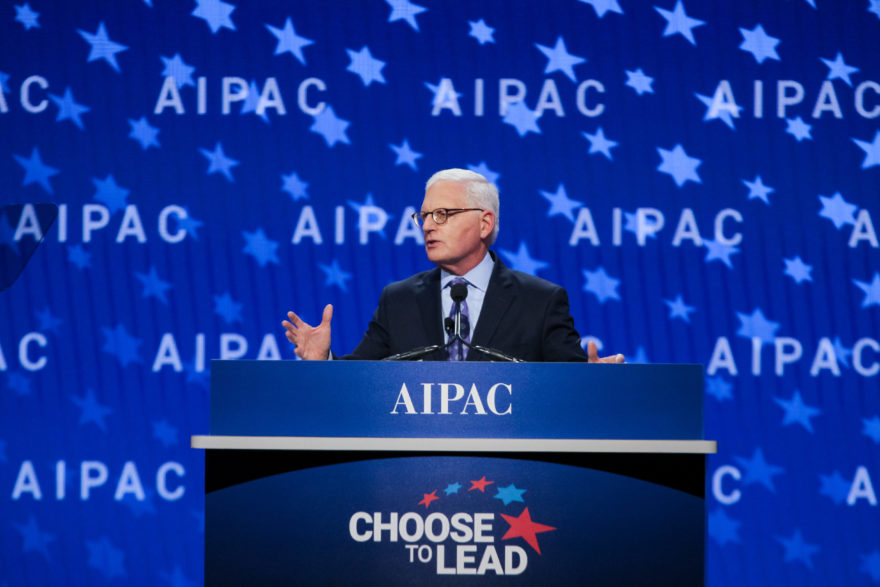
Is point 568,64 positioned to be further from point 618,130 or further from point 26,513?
point 26,513

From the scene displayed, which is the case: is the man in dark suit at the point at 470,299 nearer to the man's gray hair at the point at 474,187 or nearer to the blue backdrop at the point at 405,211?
the man's gray hair at the point at 474,187

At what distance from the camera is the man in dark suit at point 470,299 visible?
99.8 inches

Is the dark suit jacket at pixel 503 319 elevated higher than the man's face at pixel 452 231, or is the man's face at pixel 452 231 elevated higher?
the man's face at pixel 452 231

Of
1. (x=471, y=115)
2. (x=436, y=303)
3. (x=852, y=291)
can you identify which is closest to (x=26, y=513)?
(x=436, y=303)

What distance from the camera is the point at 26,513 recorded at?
3.74m

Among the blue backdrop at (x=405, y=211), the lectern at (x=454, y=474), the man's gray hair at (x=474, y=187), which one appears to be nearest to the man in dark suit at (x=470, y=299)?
the man's gray hair at (x=474, y=187)

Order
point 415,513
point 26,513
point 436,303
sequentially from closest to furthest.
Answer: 1. point 415,513
2. point 436,303
3. point 26,513

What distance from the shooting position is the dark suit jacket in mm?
2525

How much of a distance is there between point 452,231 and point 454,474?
3.15 feet

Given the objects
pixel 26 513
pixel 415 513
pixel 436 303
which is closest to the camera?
pixel 415 513

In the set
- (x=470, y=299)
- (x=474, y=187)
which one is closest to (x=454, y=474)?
(x=470, y=299)

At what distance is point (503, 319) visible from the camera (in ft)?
8.36

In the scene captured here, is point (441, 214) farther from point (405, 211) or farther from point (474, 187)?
point (405, 211)

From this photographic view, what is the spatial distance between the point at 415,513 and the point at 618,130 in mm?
2409
